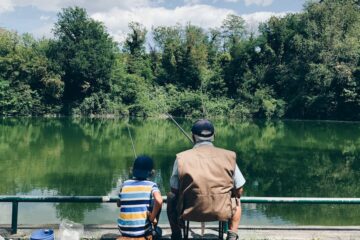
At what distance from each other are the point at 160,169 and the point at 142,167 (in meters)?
11.7

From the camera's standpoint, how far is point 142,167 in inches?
145

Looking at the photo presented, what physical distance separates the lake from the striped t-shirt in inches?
115

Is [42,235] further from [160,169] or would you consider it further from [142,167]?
[160,169]

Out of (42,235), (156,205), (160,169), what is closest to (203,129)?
(156,205)

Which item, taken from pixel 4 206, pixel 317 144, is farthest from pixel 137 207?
pixel 317 144

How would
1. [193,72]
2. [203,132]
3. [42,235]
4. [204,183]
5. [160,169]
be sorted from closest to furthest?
[204,183]
[203,132]
[42,235]
[160,169]
[193,72]

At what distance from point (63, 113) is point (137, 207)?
42806 millimetres

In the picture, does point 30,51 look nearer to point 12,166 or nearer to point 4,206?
point 12,166

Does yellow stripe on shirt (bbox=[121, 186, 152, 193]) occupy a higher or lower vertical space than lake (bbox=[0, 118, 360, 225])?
higher

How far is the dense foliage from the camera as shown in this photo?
4175cm

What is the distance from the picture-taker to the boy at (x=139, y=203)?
3668 millimetres

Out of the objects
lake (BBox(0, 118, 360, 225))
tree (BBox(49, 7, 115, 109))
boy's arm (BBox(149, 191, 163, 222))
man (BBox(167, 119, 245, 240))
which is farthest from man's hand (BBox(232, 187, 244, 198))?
tree (BBox(49, 7, 115, 109))

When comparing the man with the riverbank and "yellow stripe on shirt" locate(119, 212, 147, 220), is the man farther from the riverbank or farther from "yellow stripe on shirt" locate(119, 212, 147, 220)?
the riverbank

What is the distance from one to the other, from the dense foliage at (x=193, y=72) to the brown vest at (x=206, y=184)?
129 feet
